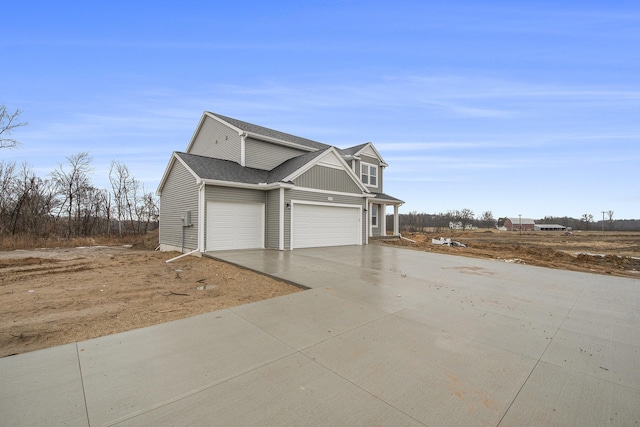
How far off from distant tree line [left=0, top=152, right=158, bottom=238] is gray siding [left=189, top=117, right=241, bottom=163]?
1073cm

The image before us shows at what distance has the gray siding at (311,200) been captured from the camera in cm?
1120

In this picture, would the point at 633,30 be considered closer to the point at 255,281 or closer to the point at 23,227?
the point at 255,281

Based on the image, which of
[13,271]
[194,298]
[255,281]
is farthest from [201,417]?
[13,271]

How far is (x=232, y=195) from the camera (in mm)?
11023

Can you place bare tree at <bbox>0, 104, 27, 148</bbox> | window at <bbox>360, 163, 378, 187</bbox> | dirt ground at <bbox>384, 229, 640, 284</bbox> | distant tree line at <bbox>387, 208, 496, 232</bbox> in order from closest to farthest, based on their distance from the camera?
dirt ground at <bbox>384, 229, 640, 284</bbox>
bare tree at <bbox>0, 104, 27, 148</bbox>
window at <bbox>360, 163, 378, 187</bbox>
distant tree line at <bbox>387, 208, 496, 232</bbox>

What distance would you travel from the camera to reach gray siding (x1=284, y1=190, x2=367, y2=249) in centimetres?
1120

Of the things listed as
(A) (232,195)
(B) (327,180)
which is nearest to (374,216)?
(B) (327,180)

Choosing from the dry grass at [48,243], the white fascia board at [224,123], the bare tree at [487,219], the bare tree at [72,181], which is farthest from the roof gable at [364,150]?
the bare tree at [487,219]

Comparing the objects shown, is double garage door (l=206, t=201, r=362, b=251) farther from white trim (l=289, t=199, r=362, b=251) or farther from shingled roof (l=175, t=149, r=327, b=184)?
shingled roof (l=175, t=149, r=327, b=184)

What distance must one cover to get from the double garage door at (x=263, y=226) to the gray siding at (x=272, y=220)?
0.25 metres

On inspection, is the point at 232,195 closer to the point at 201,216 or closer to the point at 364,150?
the point at 201,216

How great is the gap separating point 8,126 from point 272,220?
17662 millimetres

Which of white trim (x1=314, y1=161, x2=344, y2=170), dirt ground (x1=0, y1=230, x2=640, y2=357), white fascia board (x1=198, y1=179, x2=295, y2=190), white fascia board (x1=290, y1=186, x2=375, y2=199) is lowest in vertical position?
dirt ground (x1=0, y1=230, x2=640, y2=357)

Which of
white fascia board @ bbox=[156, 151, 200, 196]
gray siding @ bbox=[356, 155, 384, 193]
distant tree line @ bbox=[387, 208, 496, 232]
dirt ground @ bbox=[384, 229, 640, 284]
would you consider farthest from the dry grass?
distant tree line @ bbox=[387, 208, 496, 232]
